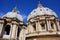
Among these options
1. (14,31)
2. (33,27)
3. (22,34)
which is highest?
(33,27)

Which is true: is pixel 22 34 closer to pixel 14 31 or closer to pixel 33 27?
pixel 14 31

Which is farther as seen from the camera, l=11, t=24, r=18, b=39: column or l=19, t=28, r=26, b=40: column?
l=19, t=28, r=26, b=40: column

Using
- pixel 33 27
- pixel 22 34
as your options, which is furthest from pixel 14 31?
pixel 33 27

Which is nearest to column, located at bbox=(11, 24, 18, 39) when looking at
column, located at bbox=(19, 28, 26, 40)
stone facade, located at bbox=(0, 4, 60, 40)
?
stone facade, located at bbox=(0, 4, 60, 40)

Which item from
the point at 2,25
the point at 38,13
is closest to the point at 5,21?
the point at 2,25

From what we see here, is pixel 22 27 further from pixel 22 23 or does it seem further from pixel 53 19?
pixel 53 19

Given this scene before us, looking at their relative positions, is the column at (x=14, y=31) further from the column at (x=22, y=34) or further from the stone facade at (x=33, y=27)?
the column at (x=22, y=34)

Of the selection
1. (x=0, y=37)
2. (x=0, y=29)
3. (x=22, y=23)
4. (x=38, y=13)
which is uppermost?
(x=38, y=13)

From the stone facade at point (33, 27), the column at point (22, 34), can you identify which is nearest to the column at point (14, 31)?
the stone facade at point (33, 27)

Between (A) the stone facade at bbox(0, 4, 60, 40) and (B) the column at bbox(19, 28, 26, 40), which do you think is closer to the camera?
(A) the stone facade at bbox(0, 4, 60, 40)

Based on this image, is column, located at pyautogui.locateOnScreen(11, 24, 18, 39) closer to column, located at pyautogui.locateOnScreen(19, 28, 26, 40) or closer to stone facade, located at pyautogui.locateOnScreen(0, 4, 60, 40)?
stone facade, located at pyautogui.locateOnScreen(0, 4, 60, 40)

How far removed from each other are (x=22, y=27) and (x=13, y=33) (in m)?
2.74

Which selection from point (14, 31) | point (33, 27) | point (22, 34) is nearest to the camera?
point (14, 31)

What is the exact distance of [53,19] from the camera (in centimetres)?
2167
